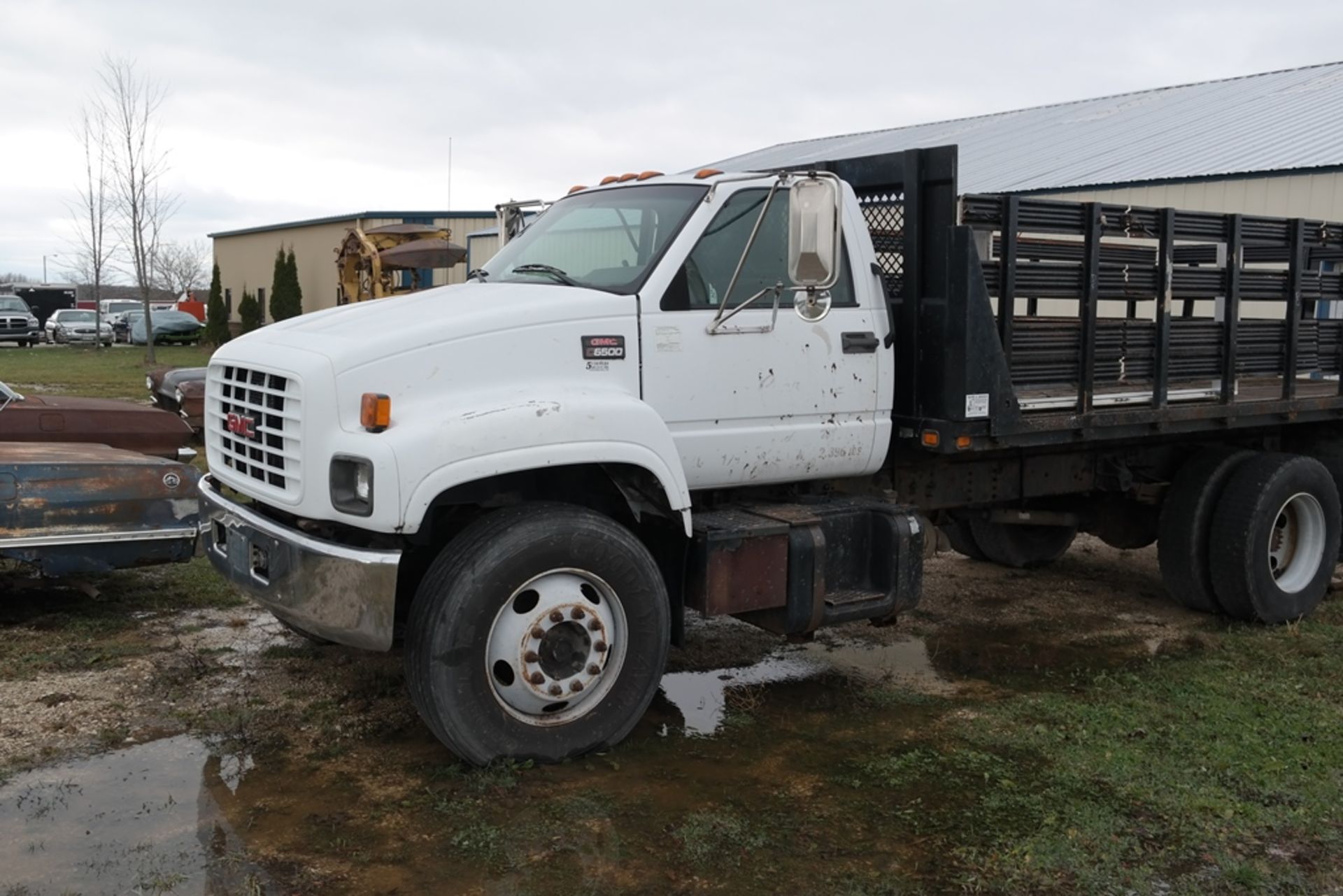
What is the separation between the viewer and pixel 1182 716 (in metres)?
5.75

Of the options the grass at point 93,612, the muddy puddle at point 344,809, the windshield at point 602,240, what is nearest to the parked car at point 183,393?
the grass at point 93,612

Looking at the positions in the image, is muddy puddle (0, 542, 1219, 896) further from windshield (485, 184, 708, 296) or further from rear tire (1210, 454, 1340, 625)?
windshield (485, 184, 708, 296)

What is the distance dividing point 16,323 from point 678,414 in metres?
38.8

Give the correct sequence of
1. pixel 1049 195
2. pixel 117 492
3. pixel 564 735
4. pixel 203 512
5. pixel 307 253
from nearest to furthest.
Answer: pixel 564 735, pixel 203 512, pixel 117 492, pixel 1049 195, pixel 307 253

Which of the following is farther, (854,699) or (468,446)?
(854,699)

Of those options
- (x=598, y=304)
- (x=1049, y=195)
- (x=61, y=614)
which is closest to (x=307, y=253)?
(x=1049, y=195)

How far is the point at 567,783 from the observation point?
189 inches

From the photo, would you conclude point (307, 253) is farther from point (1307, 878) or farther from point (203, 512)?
point (1307, 878)

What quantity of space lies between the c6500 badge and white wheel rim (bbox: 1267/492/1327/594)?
16.1 ft

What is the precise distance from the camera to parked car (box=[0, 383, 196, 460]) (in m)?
7.84

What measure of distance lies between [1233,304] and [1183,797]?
A: 351cm

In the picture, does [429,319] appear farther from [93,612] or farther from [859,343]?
[93,612]

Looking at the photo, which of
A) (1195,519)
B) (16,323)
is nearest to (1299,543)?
(1195,519)

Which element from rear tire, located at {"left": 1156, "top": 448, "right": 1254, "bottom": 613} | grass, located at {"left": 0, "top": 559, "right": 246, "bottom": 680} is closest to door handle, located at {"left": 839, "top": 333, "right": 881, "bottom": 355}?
rear tire, located at {"left": 1156, "top": 448, "right": 1254, "bottom": 613}
